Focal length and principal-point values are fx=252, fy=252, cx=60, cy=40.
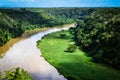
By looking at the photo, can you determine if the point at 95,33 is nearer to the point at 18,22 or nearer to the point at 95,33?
the point at 95,33

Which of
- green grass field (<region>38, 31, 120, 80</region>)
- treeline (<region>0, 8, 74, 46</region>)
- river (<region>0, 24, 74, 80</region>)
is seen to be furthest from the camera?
treeline (<region>0, 8, 74, 46</region>)

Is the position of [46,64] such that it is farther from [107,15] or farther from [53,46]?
[107,15]

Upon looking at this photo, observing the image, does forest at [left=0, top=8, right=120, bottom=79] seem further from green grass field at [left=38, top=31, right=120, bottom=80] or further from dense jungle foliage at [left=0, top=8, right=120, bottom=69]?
green grass field at [left=38, top=31, right=120, bottom=80]

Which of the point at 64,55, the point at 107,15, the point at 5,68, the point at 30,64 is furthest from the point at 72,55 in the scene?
the point at 107,15

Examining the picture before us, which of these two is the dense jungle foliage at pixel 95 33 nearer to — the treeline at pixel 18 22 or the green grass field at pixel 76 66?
the treeline at pixel 18 22

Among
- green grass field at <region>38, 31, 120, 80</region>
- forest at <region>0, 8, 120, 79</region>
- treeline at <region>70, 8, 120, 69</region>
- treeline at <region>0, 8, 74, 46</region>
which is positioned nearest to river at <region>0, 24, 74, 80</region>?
green grass field at <region>38, 31, 120, 80</region>

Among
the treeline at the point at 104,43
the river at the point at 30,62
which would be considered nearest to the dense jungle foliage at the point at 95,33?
the treeline at the point at 104,43

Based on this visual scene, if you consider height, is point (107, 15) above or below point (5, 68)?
above
